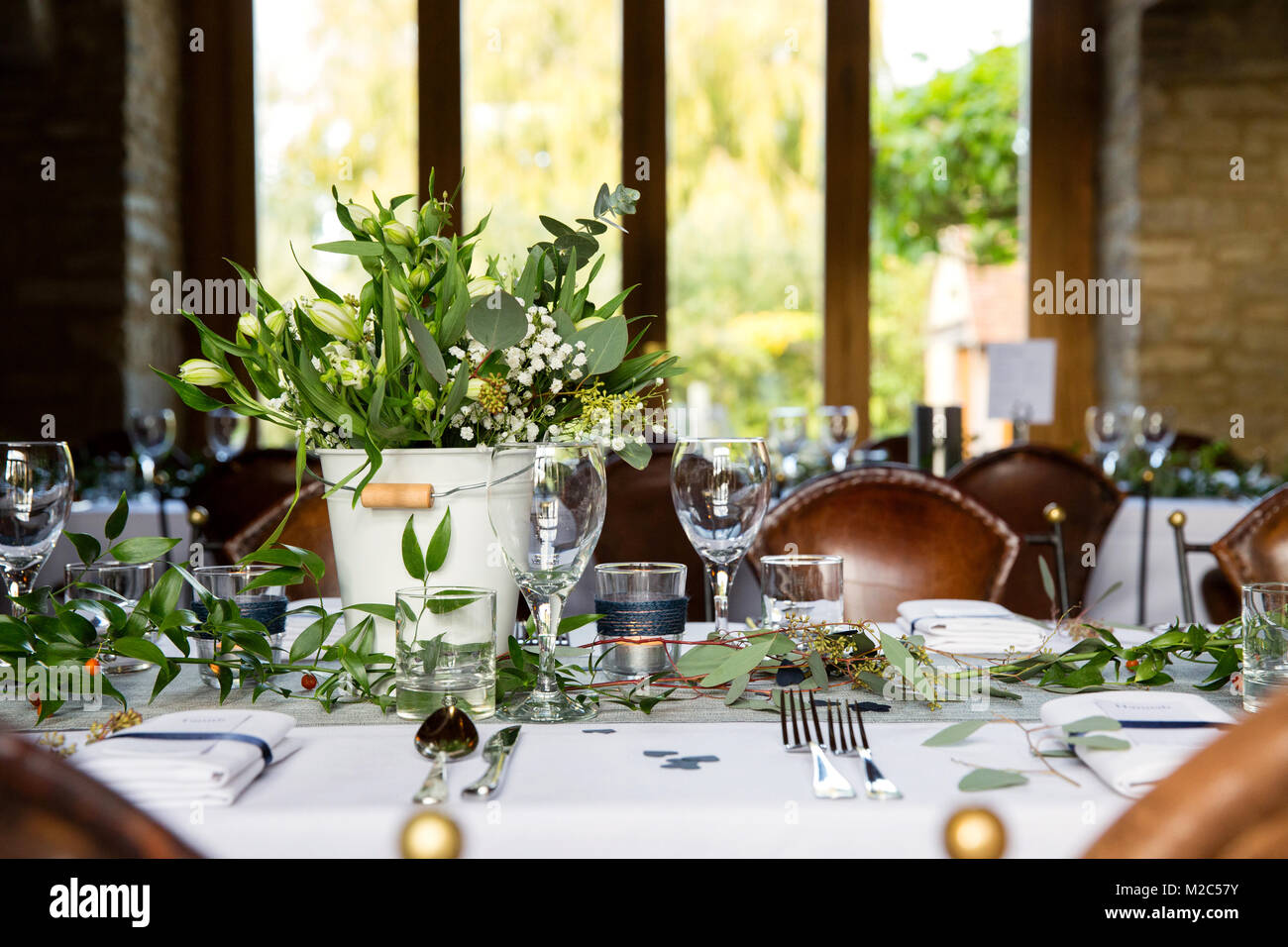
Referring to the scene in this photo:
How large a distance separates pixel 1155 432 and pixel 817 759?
3.30 meters

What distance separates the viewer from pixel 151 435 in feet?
11.6

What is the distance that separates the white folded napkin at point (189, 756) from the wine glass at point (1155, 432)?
133 inches

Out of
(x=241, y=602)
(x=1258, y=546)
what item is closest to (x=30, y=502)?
(x=241, y=602)

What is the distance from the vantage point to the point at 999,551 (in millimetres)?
1573

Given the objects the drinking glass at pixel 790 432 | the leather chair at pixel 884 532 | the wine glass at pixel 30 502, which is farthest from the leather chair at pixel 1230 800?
the drinking glass at pixel 790 432

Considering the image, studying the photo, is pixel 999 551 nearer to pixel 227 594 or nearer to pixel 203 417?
pixel 227 594

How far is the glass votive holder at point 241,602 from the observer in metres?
1.02

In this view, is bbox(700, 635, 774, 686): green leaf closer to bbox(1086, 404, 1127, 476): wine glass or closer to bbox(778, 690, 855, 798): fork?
bbox(778, 690, 855, 798): fork

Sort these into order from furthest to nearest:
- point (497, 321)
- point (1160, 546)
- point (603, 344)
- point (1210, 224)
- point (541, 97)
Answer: point (541, 97) → point (1210, 224) → point (1160, 546) → point (603, 344) → point (497, 321)

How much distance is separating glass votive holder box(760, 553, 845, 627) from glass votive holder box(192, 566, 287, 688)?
480mm

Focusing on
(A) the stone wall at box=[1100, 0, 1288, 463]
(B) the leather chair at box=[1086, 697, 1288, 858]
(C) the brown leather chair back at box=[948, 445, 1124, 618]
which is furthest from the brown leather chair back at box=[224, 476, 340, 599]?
(A) the stone wall at box=[1100, 0, 1288, 463]

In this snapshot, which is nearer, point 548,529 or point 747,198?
point 548,529

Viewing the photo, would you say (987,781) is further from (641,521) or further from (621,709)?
(641,521)

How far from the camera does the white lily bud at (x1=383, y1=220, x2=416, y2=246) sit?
1029 mm
